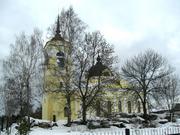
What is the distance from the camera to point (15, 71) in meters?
37.1

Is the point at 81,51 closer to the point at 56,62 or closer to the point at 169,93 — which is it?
the point at 56,62

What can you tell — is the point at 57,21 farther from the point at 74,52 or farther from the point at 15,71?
the point at 15,71

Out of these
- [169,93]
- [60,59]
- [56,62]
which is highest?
[60,59]

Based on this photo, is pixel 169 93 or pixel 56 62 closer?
pixel 56 62

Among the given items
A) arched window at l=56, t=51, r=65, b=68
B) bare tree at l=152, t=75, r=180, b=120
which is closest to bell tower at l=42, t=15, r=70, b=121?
arched window at l=56, t=51, r=65, b=68

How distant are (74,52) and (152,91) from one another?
1375cm

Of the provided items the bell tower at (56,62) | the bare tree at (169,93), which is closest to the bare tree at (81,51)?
the bell tower at (56,62)

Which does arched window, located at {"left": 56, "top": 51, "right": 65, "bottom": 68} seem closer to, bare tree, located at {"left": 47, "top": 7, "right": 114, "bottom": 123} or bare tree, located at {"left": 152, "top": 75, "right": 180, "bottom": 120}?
bare tree, located at {"left": 47, "top": 7, "right": 114, "bottom": 123}

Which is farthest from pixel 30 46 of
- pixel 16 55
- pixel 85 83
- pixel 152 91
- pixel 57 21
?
pixel 152 91

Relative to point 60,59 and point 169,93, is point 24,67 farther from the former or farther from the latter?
point 169,93

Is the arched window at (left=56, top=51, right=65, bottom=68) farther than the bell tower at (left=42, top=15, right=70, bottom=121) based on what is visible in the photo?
Yes

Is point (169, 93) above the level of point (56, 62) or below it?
below

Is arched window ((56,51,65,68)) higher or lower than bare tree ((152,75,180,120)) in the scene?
higher

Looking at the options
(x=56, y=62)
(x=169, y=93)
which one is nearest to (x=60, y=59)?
(x=56, y=62)
